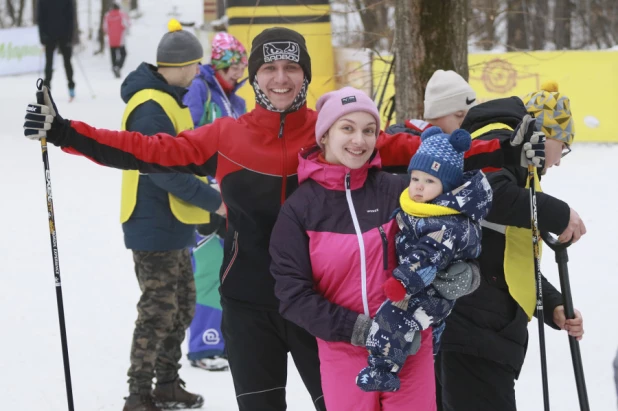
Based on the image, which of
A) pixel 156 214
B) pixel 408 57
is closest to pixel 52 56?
pixel 408 57

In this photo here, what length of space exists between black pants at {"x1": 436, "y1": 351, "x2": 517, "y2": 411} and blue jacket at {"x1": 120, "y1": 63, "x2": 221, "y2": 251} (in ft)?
6.54

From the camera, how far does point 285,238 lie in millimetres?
3162

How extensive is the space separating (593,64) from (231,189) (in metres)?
9.91

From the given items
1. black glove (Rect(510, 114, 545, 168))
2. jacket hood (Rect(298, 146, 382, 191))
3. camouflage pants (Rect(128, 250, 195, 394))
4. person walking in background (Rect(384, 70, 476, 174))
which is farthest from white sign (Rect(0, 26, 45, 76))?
black glove (Rect(510, 114, 545, 168))

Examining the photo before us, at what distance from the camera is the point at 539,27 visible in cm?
2517

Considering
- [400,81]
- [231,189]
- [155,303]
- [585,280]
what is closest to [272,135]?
[231,189]

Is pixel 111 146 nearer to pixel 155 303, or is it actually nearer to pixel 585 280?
pixel 155 303

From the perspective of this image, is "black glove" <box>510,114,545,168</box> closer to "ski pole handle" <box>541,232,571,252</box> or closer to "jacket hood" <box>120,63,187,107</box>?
"ski pole handle" <box>541,232,571,252</box>

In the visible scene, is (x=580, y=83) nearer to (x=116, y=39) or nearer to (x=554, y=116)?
(x=554, y=116)

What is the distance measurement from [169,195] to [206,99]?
46.2 inches

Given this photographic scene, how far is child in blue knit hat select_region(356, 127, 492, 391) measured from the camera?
293cm

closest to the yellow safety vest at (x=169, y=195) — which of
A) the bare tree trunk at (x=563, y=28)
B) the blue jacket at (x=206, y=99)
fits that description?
the blue jacket at (x=206, y=99)

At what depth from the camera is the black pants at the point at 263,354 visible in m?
3.49

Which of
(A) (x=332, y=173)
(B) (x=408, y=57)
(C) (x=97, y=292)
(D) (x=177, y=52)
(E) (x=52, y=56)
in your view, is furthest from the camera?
(E) (x=52, y=56)
